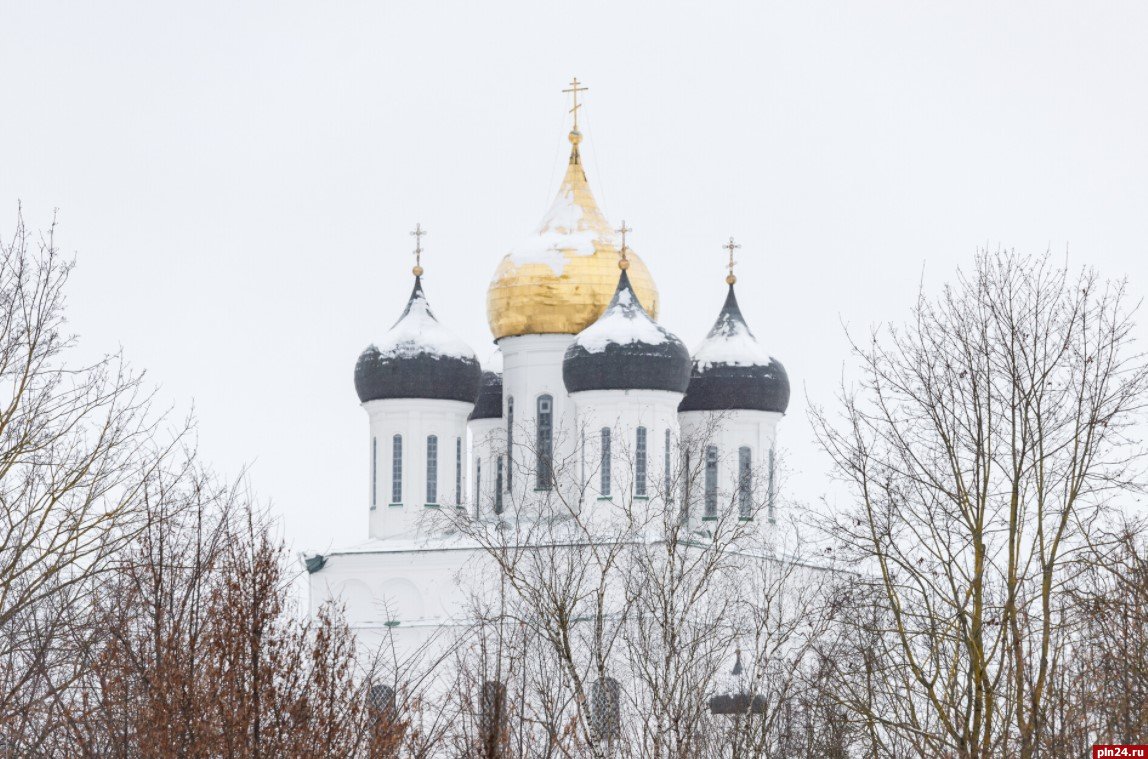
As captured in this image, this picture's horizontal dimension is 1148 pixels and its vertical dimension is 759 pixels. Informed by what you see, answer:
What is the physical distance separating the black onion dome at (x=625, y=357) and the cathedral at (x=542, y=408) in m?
0.02

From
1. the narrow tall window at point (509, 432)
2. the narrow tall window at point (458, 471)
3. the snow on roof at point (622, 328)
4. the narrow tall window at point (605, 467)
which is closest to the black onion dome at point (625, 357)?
the snow on roof at point (622, 328)

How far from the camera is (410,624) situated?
1342 inches

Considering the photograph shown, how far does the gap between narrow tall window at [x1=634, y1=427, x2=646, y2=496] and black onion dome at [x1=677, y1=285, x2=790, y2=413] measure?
2515 millimetres

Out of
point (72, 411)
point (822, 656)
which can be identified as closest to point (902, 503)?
point (822, 656)

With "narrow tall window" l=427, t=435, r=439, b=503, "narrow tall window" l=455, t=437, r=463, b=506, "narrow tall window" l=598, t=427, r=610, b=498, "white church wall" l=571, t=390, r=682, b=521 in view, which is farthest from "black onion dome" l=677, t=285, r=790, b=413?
"narrow tall window" l=427, t=435, r=439, b=503

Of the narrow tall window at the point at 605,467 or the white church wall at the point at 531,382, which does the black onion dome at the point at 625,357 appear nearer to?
the narrow tall window at the point at 605,467

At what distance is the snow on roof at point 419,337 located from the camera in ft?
115

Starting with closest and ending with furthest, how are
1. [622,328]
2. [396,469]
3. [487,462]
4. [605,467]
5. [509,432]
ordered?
[605,467] < [622,328] < [509,432] < [396,469] < [487,462]

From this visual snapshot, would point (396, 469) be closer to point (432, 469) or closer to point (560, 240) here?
point (432, 469)

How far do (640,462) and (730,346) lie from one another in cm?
443

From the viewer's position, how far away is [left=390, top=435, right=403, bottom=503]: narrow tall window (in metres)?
35.0

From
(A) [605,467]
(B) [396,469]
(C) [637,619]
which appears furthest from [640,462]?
(C) [637,619]

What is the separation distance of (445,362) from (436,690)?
19.3 ft

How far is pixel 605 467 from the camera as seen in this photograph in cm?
3309
